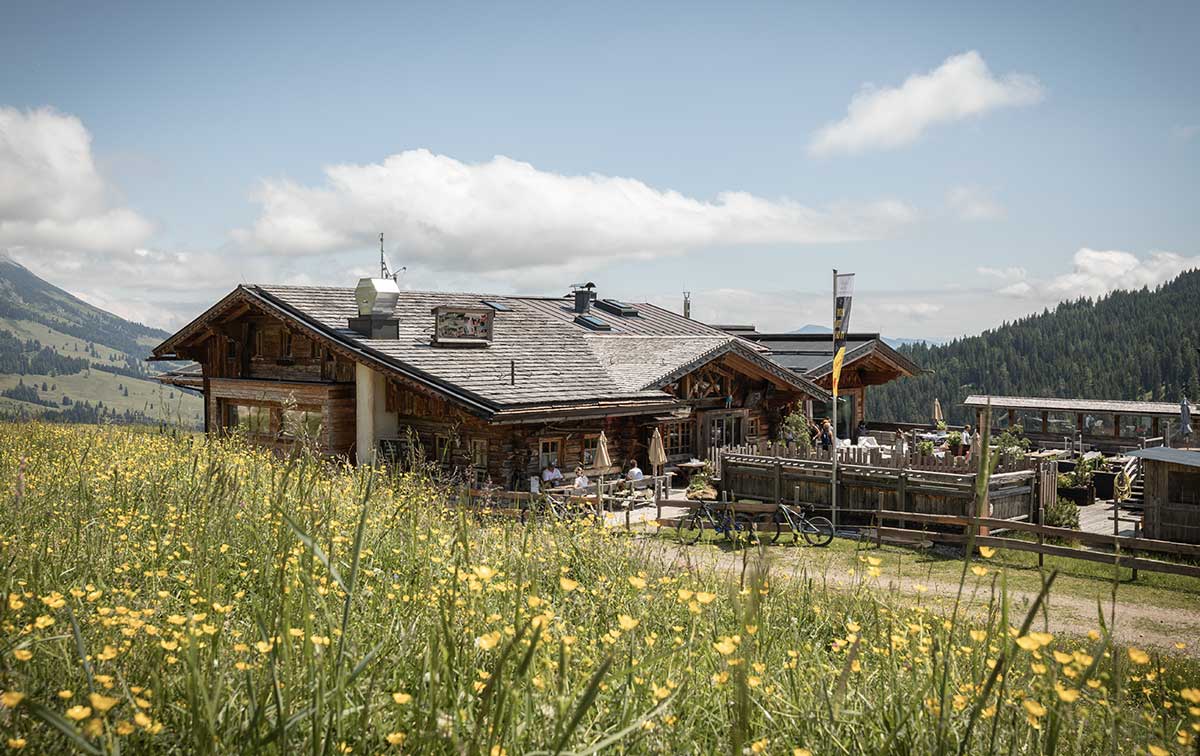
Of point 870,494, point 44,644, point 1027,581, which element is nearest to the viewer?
point 44,644

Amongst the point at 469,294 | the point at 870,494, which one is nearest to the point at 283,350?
the point at 469,294

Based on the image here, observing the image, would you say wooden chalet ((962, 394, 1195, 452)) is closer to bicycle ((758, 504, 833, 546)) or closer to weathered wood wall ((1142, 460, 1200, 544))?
weathered wood wall ((1142, 460, 1200, 544))

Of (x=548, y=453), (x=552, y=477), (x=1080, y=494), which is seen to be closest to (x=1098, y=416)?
(x=1080, y=494)

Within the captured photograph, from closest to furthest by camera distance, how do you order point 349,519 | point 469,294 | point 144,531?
point 144,531 < point 349,519 < point 469,294

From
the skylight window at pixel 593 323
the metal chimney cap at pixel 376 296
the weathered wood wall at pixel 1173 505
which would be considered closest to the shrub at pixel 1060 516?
the weathered wood wall at pixel 1173 505

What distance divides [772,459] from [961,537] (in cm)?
449

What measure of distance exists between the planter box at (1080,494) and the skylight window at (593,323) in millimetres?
14152

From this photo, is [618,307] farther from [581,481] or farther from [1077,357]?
[1077,357]

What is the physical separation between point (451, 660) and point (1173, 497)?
1720cm

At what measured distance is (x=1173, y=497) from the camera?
15.3 m

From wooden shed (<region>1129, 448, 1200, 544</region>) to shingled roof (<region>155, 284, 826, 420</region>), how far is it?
1031cm

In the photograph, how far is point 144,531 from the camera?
5.35 m

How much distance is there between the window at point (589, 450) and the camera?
65.8ft

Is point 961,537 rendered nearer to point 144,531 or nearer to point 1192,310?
point 144,531
